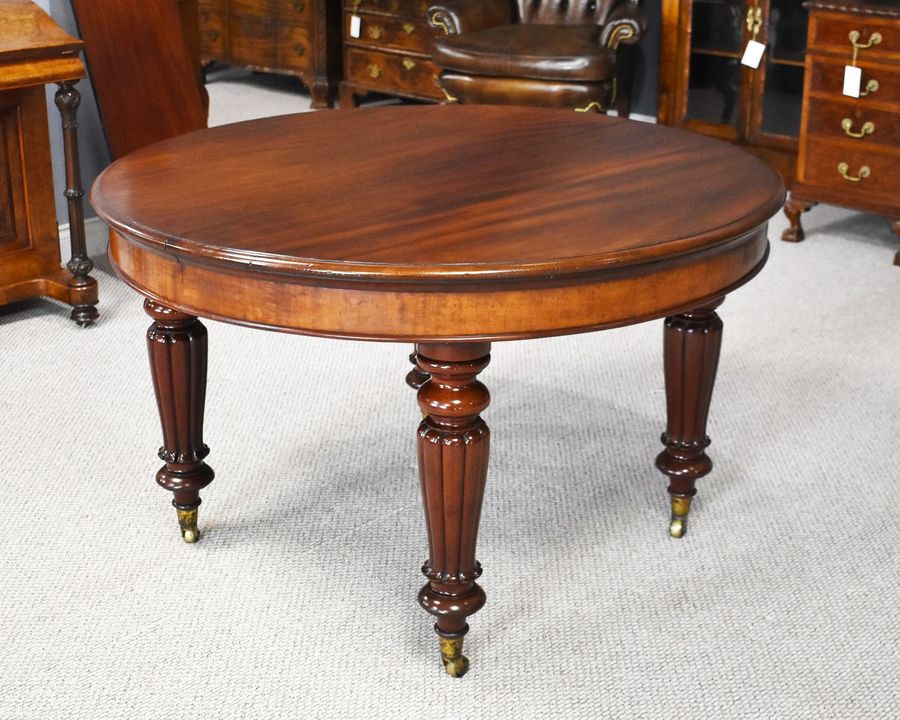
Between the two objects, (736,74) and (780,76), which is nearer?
(780,76)

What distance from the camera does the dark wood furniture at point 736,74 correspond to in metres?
5.32

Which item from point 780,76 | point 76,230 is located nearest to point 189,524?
point 76,230

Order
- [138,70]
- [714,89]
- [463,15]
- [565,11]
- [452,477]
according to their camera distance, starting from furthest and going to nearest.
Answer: [565,11] < [463,15] < [714,89] < [138,70] < [452,477]

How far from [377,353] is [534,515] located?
1.15 meters

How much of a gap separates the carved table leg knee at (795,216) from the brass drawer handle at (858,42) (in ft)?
2.07

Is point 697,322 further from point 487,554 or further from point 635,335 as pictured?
point 635,335

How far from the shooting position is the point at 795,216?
4879mm

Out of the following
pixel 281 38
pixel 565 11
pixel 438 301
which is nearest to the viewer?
pixel 438 301

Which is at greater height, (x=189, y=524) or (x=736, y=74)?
(x=736, y=74)

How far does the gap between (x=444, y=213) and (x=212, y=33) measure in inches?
247

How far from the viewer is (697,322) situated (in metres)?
2.54

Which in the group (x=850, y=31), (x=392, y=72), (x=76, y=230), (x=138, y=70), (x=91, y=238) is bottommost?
(x=91, y=238)

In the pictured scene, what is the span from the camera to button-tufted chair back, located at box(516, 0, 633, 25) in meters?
5.81

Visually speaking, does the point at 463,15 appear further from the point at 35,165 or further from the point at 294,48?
the point at 35,165
